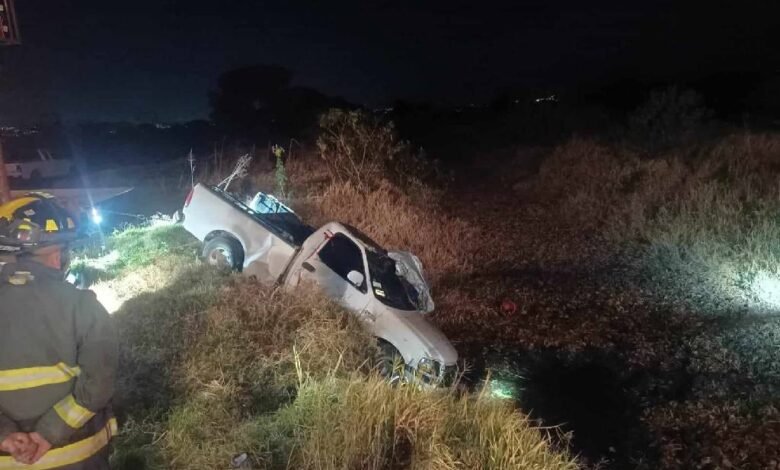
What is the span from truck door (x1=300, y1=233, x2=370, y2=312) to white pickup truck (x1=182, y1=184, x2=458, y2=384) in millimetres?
11

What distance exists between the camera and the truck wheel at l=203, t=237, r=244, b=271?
8.19 meters

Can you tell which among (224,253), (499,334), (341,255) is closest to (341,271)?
(341,255)

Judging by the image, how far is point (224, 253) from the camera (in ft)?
27.1

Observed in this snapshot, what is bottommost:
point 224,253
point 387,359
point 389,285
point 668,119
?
point 668,119

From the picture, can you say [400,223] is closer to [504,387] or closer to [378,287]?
[378,287]

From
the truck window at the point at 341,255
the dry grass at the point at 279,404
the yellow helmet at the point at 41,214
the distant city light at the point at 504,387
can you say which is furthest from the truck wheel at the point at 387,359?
the yellow helmet at the point at 41,214

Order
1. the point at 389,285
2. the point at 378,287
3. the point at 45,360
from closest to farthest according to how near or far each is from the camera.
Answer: the point at 45,360 → the point at 378,287 → the point at 389,285

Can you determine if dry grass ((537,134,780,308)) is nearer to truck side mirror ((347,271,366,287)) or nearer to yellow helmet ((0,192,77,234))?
truck side mirror ((347,271,366,287))

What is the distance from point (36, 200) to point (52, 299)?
489 mm

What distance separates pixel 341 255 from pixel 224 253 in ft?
5.95

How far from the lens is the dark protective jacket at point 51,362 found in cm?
243

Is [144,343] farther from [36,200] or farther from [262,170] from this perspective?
[262,170]

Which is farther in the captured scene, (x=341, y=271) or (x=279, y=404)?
(x=341, y=271)

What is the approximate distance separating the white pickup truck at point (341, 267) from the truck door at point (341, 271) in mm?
11
